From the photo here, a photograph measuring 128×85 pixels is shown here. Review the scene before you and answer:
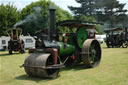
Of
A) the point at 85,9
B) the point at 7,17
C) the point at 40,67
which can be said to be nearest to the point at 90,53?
the point at 40,67

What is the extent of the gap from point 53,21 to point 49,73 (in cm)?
175

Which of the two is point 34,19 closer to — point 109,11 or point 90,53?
point 90,53

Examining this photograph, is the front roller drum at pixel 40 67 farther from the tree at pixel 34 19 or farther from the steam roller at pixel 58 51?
the tree at pixel 34 19

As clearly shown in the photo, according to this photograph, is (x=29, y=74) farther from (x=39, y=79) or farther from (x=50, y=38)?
(x=50, y=38)

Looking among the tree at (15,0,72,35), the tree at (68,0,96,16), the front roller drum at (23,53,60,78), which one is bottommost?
the front roller drum at (23,53,60,78)

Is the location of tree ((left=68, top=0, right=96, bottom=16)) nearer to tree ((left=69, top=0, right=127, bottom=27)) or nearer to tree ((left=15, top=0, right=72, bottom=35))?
tree ((left=69, top=0, right=127, bottom=27))

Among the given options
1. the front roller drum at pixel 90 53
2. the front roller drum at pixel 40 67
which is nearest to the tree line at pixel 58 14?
the front roller drum at pixel 90 53

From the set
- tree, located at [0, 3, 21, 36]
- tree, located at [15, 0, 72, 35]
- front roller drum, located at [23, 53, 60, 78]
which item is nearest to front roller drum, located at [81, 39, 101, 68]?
front roller drum, located at [23, 53, 60, 78]

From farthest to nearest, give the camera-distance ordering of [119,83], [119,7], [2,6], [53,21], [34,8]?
[119,7] → [34,8] → [2,6] → [53,21] → [119,83]

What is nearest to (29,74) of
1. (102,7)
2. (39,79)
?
(39,79)

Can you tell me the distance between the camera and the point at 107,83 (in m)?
4.79

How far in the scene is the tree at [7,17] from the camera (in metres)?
24.6

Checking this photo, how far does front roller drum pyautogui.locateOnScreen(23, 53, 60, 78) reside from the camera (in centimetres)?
520

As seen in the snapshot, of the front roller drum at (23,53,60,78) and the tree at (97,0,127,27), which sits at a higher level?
the tree at (97,0,127,27)
